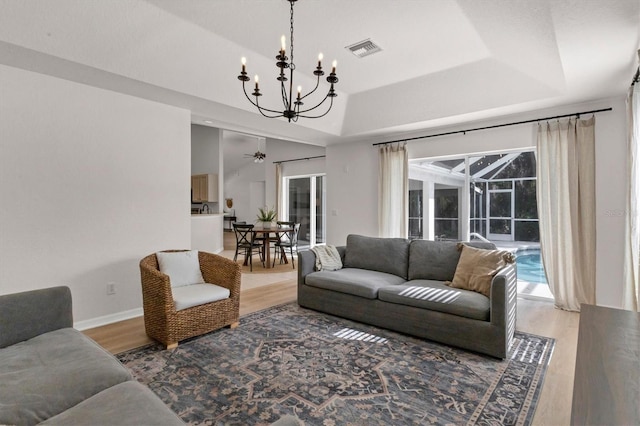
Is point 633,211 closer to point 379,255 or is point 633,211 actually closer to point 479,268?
point 479,268

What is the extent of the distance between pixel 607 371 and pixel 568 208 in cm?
380

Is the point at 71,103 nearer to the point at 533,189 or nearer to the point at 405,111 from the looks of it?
the point at 405,111

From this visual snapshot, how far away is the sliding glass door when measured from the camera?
27.5 feet

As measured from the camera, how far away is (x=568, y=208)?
4031 mm

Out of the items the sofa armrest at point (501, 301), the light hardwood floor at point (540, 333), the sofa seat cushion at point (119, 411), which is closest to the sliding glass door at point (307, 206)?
the light hardwood floor at point (540, 333)

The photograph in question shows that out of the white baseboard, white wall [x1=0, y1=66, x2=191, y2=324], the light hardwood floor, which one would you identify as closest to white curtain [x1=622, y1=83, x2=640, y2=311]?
the light hardwood floor

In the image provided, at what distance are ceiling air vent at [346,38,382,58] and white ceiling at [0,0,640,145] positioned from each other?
72 millimetres

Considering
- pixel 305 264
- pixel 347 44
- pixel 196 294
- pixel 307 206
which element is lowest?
pixel 196 294

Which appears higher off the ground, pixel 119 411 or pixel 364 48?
pixel 364 48

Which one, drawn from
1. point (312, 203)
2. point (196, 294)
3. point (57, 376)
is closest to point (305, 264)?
point (196, 294)

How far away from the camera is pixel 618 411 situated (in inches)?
30.7

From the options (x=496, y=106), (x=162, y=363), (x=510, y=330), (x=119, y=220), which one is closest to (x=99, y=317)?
(x=119, y=220)

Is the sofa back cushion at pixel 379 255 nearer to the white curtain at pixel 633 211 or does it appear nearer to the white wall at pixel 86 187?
the white curtain at pixel 633 211

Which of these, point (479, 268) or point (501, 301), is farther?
point (479, 268)
